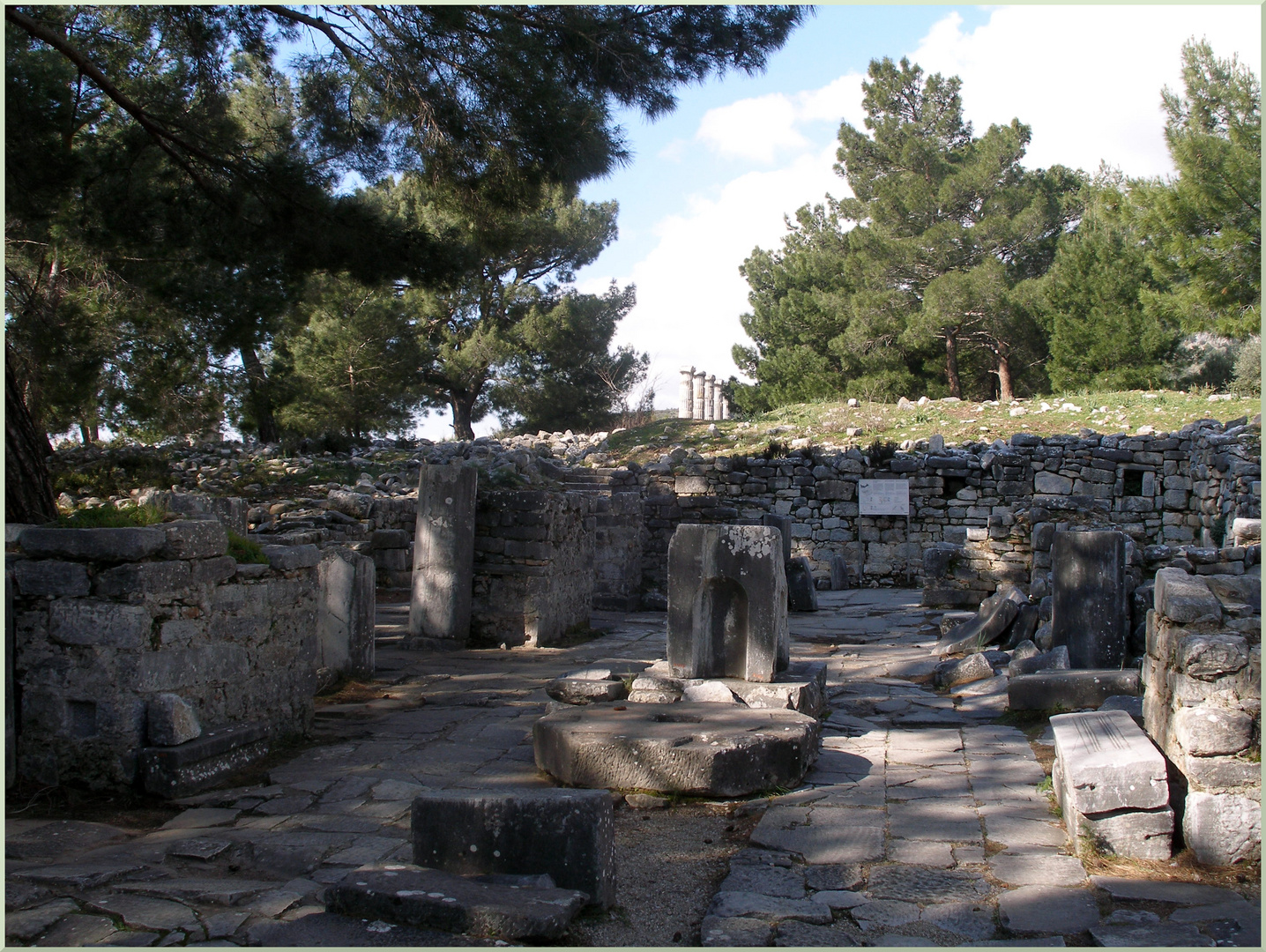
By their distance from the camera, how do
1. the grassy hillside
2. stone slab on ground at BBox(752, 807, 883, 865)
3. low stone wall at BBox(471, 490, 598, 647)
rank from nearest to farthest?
stone slab on ground at BBox(752, 807, 883, 865)
low stone wall at BBox(471, 490, 598, 647)
the grassy hillside

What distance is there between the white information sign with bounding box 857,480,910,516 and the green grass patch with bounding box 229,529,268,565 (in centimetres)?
1123

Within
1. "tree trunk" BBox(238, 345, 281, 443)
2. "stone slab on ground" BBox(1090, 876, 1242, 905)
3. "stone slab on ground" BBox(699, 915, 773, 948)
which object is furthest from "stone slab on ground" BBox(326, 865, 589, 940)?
A: "tree trunk" BBox(238, 345, 281, 443)

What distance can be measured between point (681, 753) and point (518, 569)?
15.5 ft

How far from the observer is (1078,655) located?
6699mm

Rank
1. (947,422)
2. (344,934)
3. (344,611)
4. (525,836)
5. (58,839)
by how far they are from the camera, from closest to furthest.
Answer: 1. (344,934)
2. (525,836)
3. (58,839)
4. (344,611)
5. (947,422)

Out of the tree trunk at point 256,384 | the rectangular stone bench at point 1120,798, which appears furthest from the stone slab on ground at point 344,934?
the tree trunk at point 256,384

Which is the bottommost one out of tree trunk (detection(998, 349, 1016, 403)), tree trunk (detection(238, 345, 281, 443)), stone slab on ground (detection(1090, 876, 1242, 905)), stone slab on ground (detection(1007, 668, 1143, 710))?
stone slab on ground (detection(1090, 876, 1242, 905))

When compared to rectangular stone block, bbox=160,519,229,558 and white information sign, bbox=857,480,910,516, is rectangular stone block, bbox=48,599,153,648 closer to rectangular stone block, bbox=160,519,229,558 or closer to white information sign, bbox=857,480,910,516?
rectangular stone block, bbox=160,519,229,558

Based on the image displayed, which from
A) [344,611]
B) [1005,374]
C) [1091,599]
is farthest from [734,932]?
[1005,374]

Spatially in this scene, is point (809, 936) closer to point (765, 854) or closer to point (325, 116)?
point (765, 854)

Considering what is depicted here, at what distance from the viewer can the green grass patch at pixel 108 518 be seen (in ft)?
14.7

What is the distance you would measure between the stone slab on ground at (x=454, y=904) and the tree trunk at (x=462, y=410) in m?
23.7

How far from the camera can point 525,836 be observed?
A: 3.14 m

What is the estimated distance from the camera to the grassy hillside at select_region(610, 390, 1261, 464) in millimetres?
16859
